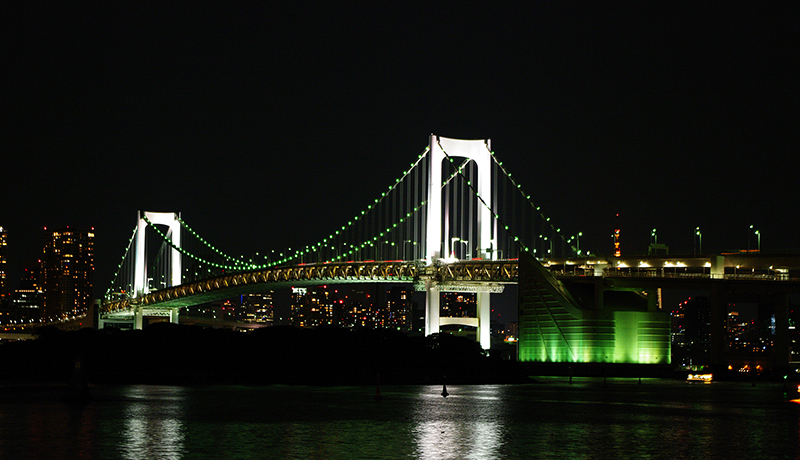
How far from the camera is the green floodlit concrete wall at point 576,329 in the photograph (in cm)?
5481

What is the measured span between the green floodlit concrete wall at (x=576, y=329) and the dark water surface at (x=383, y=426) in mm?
21990

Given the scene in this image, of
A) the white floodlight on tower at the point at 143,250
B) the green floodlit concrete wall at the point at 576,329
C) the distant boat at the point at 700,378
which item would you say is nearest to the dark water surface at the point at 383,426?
the distant boat at the point at 700,378

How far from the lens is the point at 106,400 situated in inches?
1077

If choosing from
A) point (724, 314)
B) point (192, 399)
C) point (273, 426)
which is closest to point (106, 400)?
point (192, 399)

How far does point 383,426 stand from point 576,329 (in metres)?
35.7

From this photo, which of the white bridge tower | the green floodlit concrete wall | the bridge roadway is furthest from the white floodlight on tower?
the green floodlit concrete wall

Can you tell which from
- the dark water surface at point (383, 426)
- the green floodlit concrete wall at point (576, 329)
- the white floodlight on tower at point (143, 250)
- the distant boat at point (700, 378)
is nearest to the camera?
the dark water surface at point (383, 426)

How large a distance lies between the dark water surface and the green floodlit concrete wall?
2199cm

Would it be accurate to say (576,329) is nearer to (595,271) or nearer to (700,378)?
(700,378)

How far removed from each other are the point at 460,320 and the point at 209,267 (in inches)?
1235

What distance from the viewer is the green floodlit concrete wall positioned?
180 feet

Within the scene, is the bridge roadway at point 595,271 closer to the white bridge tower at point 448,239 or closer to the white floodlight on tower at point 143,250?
the white bridge tower at point 448,239

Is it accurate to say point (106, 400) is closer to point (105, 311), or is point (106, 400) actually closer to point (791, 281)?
point (791, 281)

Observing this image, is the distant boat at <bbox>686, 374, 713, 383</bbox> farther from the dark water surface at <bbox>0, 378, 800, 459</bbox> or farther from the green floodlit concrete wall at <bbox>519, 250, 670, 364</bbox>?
the dark water surface at <bbox>0, 378, 800, 459</bbox>
